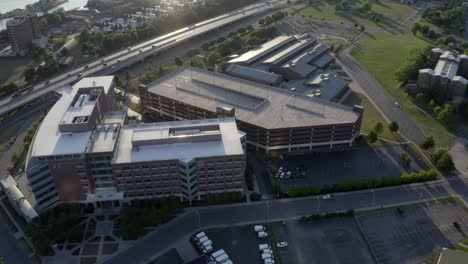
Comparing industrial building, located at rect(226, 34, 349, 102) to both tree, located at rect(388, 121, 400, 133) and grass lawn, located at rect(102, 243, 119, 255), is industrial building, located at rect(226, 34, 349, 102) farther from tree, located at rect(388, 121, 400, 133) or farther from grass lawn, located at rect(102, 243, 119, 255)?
grass lawn, located at rect(102, 243, 119, 255)

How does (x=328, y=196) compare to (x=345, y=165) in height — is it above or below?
above

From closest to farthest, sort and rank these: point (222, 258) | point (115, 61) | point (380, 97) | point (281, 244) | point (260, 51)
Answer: point (222, 258) < point (281, 244) < point (380, 97) < point (260, 51) < point (115, 61)

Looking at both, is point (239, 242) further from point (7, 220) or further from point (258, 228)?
point (7, 220)

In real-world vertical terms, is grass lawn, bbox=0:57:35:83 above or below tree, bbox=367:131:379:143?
below

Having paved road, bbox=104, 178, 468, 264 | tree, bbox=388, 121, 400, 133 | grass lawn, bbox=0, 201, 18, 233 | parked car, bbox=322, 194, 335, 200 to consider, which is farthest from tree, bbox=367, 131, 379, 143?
grass lawn, bbox=0, 201, 18, 233

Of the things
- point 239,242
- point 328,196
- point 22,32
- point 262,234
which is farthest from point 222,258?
point 22,32
